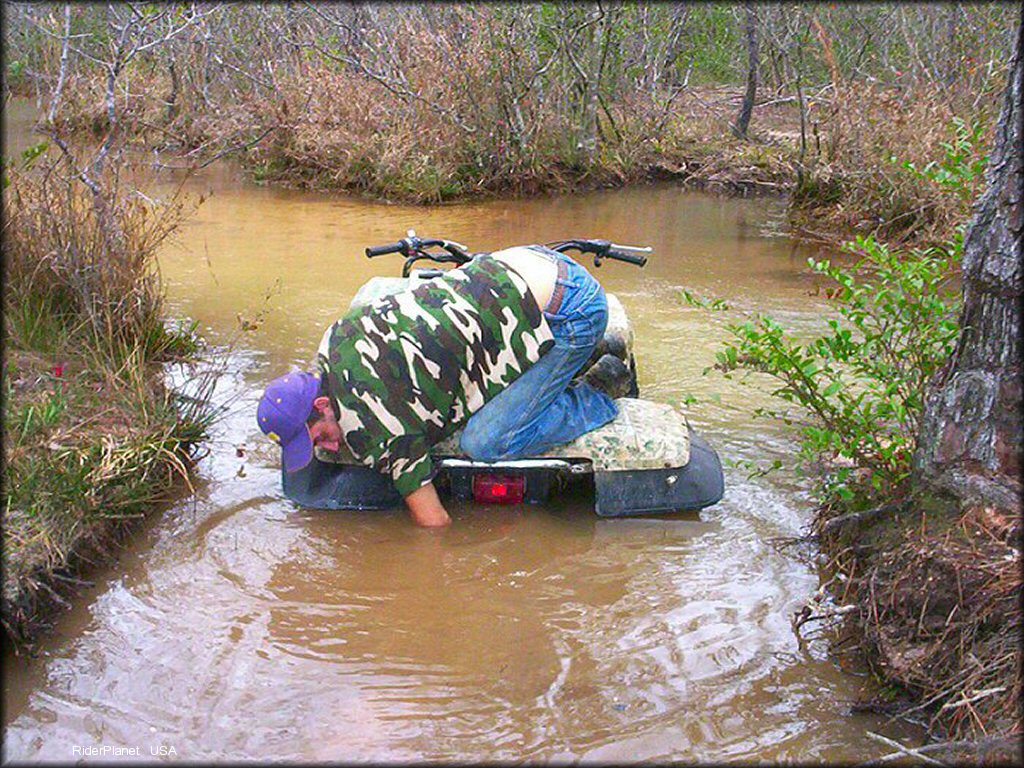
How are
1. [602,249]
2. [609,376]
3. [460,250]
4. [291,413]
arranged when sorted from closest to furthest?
[291,413], [602,249], [460,250], [609,376]

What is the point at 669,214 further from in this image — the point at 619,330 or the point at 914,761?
the point at 914,761

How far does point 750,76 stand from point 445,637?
444 inches

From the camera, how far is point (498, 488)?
458 centimetres

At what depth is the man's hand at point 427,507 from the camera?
173 inches

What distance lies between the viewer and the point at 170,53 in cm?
1373

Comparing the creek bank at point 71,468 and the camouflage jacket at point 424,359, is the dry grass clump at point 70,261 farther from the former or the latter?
the camouflage jacket at point 424,359

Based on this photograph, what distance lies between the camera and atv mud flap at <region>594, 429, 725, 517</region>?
4.51 m

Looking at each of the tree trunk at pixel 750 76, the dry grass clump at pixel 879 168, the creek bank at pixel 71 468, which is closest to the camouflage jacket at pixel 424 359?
the creek bank at pixel 71 468

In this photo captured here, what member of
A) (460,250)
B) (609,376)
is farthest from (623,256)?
(460,250)

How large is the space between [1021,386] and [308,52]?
12040 mm

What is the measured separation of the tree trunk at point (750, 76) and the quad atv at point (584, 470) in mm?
9576

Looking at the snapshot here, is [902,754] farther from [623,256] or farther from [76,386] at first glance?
[76,386]

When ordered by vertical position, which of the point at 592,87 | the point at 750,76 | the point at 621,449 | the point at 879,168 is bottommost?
the point at 621,449

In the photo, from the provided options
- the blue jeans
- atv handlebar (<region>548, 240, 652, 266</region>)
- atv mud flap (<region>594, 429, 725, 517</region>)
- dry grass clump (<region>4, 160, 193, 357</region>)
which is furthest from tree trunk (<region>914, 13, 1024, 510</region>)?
dry grass clump (<region>4, 160, 193, 357</region>)
